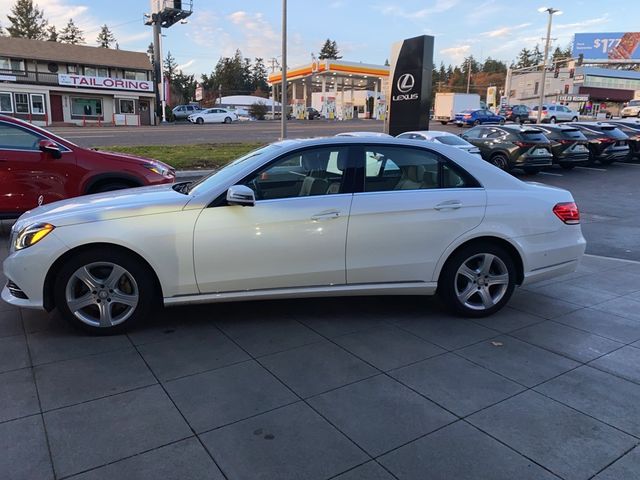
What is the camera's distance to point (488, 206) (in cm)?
457

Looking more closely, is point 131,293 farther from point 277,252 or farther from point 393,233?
point 393,233

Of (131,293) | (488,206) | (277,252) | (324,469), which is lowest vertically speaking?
(324,469)

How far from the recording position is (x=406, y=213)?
4398mm

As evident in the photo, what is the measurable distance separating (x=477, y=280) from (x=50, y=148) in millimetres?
5992

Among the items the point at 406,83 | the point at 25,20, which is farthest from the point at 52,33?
Result: the point at 406,83

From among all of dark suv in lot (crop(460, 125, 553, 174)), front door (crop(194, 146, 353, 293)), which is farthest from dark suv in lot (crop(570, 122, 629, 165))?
front door (crop(194, 146, 353, 293))

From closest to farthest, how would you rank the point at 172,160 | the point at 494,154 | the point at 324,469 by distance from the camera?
the point at 324,469 < the point at 172,160 < the point at 494,154

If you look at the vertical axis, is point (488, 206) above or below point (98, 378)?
above

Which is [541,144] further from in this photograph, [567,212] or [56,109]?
[56,109]

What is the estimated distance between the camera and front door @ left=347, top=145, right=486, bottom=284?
171 inches

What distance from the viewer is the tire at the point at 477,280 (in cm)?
458

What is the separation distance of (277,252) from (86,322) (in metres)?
1.58

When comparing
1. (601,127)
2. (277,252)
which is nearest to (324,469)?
(277,252)

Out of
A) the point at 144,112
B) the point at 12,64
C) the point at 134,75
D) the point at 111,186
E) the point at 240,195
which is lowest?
the point at 111,186
